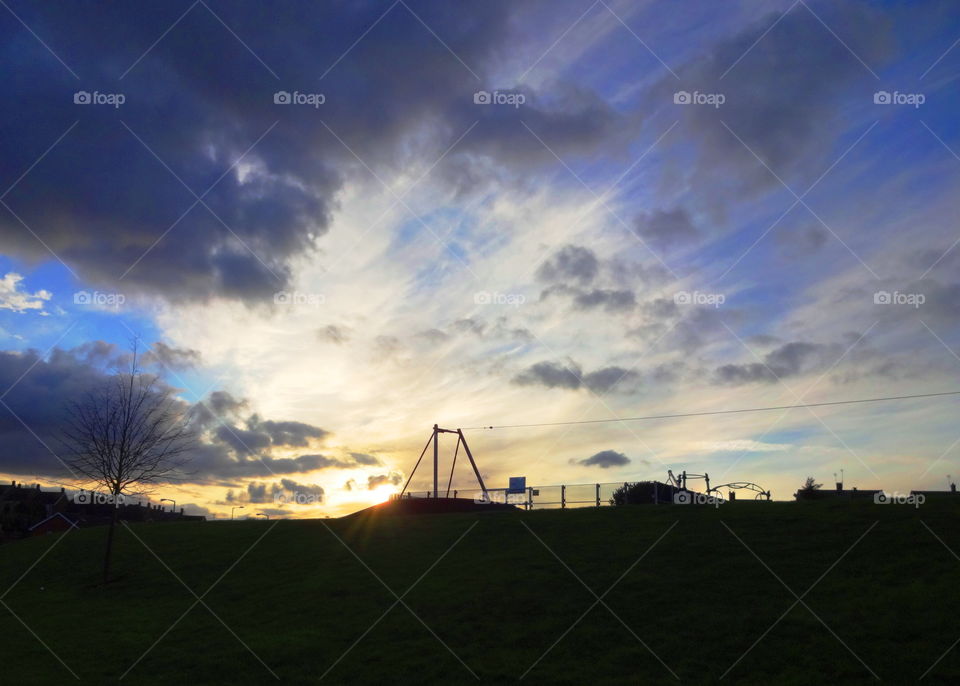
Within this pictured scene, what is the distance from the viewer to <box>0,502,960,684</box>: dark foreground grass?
1694cm

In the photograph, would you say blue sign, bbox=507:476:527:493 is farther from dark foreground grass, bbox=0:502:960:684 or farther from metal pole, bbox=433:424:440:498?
dark foreground grass, bbox=0:502:960:684

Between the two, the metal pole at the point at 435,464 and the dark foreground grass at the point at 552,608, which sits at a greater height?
the metal pole at the point at 435,464

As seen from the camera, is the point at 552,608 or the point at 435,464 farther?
the point at 435,464

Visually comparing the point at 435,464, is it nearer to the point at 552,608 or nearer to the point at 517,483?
the point at 517,483

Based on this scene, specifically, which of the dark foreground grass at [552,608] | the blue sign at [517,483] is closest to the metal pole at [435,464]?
the blue sign at [517,483]

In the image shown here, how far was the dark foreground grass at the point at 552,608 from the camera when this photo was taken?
16938mm

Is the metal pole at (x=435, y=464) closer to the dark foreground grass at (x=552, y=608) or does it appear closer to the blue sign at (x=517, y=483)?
the blue sign at (x=517, y=483)

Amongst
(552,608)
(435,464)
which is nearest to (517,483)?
→ (435,464)

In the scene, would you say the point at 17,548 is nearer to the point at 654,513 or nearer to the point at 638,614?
the point at 654,513

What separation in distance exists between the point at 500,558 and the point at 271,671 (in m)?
11.5

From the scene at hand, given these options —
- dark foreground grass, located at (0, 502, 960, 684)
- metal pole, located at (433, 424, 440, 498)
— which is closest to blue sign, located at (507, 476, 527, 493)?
metal pole, located at (433, 424, 440, 498)

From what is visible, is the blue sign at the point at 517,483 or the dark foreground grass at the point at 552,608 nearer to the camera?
the dark foreground grass at the point at 552,608

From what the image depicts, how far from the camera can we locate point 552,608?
2142 centimetres

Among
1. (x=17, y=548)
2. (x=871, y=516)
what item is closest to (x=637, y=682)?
(x=871, y=516)
